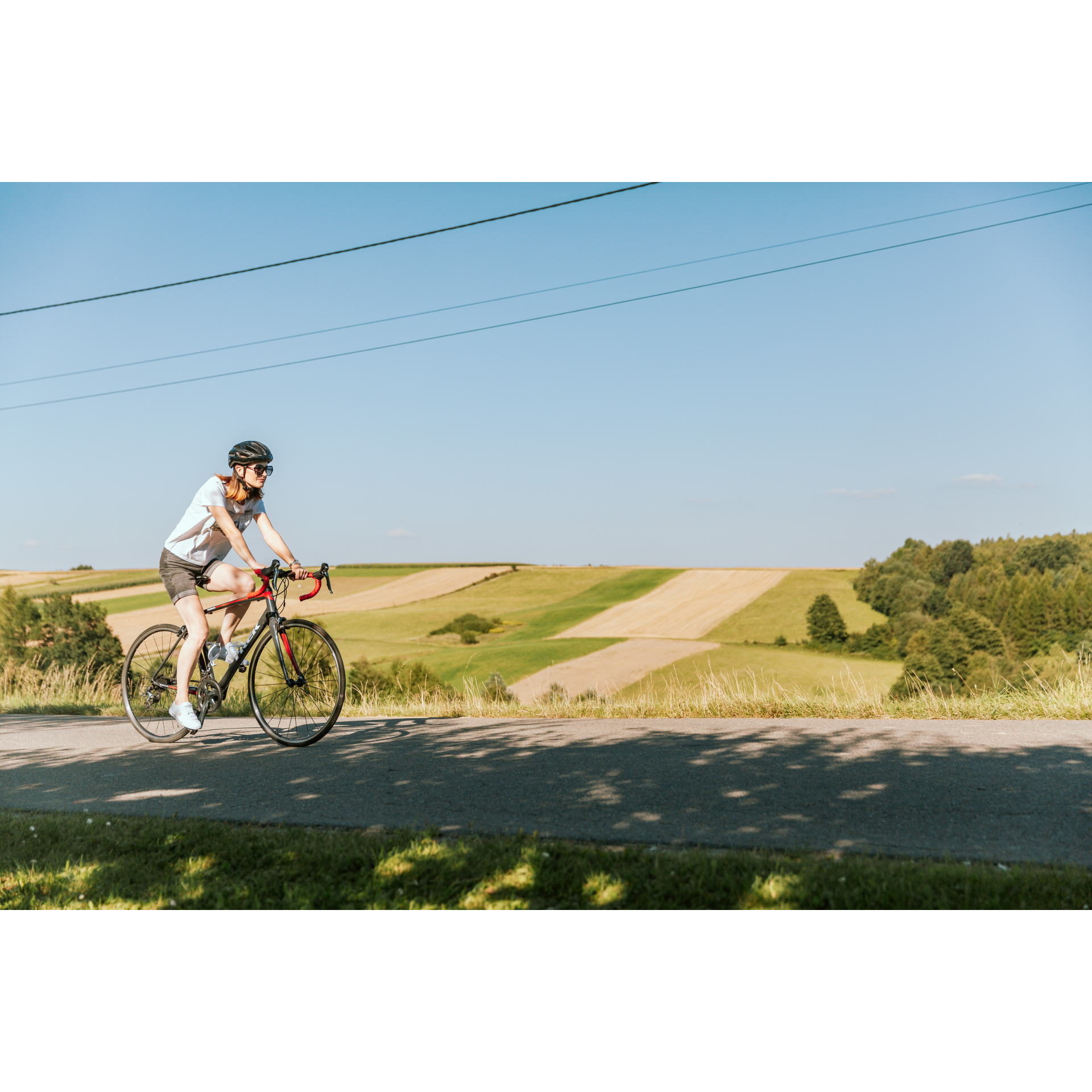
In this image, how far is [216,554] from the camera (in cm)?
→ 630

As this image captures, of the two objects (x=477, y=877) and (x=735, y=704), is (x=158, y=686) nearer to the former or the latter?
(x=477, y=877)

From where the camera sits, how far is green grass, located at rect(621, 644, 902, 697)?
121ft

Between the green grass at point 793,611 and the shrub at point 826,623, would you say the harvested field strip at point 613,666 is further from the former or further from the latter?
the shrub at point 826,623

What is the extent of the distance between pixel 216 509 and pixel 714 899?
4481mm

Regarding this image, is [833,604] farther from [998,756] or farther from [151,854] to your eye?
[151,854]

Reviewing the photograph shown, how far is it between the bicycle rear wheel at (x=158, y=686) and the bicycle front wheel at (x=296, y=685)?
2.43ft

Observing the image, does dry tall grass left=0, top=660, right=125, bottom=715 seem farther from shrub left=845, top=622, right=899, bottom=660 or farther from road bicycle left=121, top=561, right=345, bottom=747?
shrub left=845, top=622, right=899, bottom=660

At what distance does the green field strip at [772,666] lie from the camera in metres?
36.8

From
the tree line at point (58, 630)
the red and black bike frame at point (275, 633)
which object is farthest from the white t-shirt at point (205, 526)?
the tree line at point (58, 630)

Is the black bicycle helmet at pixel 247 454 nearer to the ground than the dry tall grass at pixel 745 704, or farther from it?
farther from it

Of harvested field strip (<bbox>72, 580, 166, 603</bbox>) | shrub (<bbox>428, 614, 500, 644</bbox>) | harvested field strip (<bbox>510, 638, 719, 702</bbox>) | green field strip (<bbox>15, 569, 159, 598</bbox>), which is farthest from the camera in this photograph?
Answer: shrub (<bbox>428, 614, 500, 644</bbox>)

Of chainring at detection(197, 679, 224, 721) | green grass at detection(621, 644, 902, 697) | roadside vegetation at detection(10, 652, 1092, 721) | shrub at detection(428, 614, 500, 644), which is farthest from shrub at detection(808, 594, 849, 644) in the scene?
chainring at detection(197, 679, 224, 721)

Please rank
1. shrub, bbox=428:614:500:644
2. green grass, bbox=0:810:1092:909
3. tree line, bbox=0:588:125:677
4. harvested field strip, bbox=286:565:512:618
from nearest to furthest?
green grass, bbox=0:810:1092:909 → tree line, bbox=0:588:125:677 → shrub, bbox=428:614:500:644 → harvested field strip, bbox=286:565:512:618

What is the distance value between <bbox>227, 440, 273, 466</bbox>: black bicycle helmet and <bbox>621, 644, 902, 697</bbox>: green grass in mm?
29234
